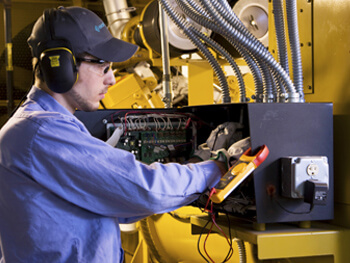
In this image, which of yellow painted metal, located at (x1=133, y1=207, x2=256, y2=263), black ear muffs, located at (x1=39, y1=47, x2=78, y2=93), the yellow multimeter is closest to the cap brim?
black ear muffs, located at (x1=39, y1=47, x2=78, y2=93)

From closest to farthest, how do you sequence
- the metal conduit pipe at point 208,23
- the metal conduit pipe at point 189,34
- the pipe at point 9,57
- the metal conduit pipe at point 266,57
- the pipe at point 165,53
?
the metal conduit pipe at point 266,57 < the metal conduit pipe at point 208,23 < the metal conduit pipe at point 189,34 < the pipe at point 165,53 < the pipe at point 9,57

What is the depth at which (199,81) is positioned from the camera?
4410 millimetres

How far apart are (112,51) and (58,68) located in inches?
9.2

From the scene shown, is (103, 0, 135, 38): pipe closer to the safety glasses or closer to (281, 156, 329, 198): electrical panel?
the safety glasses

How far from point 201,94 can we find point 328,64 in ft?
8.61

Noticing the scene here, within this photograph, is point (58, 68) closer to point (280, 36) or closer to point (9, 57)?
point (280, 36)

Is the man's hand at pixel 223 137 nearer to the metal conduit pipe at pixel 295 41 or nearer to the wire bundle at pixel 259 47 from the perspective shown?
the wire bundle at pixel 259 47

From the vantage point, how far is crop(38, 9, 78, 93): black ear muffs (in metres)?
1.50

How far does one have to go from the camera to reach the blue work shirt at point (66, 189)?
1380mm

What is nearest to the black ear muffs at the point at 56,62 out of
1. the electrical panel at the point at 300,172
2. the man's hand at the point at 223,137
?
the man's hand at the point at 223,137

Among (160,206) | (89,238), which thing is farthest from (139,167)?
(89,238)

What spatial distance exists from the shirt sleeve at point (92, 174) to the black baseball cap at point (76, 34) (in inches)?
11.5

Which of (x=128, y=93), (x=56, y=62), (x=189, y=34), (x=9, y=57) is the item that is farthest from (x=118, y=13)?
(x=56, y=62)

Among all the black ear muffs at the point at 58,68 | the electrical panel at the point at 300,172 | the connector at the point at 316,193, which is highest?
the black ear muffs at the point at 58,68
